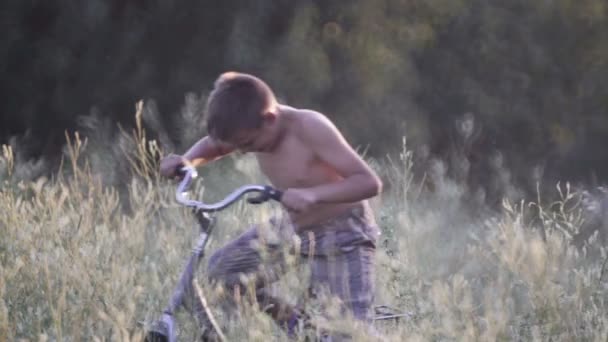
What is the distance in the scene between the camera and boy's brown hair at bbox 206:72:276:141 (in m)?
3.83

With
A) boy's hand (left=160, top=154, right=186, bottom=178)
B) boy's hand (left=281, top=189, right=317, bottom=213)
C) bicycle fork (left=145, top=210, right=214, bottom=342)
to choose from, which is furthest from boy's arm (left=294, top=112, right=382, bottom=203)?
boy's hand (left=160, top=154, right=186, bottom=178)

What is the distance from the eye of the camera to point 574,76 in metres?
10.0

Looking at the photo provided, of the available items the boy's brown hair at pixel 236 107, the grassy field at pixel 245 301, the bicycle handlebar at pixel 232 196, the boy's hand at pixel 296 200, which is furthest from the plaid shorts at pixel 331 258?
the boy's hand at pixel 296 200

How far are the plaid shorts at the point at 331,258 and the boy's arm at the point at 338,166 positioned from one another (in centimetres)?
26

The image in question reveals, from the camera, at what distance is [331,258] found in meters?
4.13

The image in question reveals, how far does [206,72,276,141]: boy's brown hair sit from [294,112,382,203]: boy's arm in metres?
0.21

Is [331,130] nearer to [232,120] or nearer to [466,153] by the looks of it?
[232,120]

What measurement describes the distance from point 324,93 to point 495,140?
1.66 m

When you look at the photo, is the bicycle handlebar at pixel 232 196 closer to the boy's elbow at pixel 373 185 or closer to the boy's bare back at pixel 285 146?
the boy's bare back at pixel 285 146

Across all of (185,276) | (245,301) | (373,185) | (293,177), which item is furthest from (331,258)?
(185,276)

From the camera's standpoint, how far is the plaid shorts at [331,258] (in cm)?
405

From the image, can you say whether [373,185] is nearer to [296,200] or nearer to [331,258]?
[331,258]

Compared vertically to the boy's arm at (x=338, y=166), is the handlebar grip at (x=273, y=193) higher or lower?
higher

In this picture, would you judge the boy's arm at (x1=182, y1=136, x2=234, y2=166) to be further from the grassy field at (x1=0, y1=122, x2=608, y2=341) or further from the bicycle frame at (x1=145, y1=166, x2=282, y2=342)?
the bicycle frame at (x1=145, y1=166, x2=282, y2=342)
